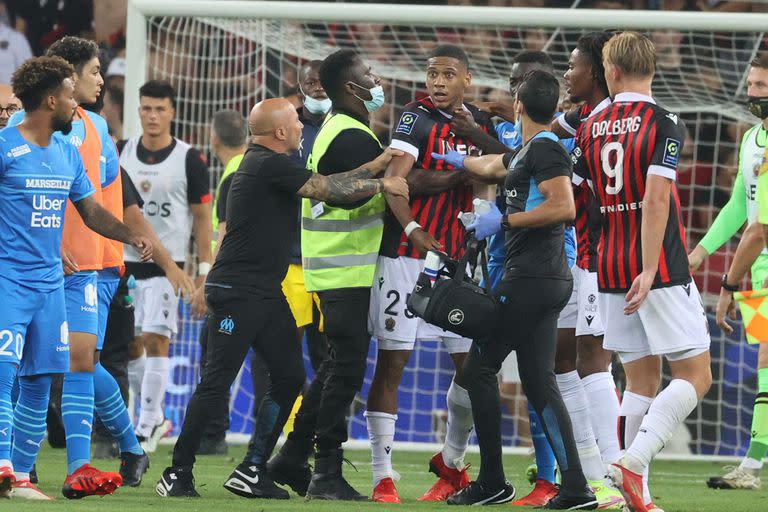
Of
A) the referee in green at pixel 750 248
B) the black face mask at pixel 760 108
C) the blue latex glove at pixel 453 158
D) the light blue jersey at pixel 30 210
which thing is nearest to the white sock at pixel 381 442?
the blue latex glove at pixel 453 158

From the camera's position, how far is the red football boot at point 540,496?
623cm

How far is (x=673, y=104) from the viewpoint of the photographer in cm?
1109

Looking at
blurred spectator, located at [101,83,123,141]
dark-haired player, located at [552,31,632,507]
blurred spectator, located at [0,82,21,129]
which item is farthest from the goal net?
dark-haired player, located at [552,31,632,507]

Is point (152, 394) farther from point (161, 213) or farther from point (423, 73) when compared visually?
point (423, 73)

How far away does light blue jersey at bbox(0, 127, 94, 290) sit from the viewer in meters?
5.88

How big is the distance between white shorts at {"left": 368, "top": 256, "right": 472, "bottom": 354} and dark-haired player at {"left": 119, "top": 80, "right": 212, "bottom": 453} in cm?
298

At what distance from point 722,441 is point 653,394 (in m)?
5.12

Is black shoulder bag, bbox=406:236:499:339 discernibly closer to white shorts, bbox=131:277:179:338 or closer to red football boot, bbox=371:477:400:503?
red football boot, bbox=371:477:400:503

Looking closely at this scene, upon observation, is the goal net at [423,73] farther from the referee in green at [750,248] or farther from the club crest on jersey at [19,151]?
the club crest on jersey at [19,151]

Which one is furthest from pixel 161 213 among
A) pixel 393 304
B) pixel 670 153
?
pixel 670 153

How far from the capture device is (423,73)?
11.4m

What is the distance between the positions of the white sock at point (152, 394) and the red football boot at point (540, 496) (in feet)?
11.6

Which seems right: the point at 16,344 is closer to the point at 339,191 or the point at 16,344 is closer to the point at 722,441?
the point at 339,191

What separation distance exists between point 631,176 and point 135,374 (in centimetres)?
505
